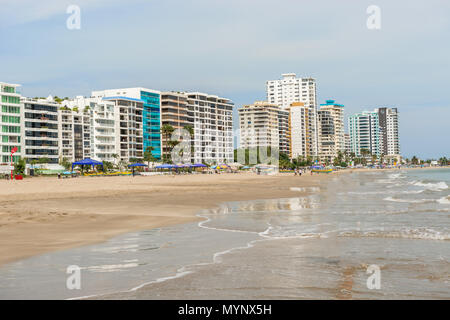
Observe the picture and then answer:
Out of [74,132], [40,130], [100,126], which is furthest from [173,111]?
[40,130]

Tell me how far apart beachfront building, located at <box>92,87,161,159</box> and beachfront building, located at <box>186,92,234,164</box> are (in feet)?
54.6

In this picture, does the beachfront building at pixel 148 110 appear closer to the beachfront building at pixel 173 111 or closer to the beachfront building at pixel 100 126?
the beachfront building at pixel 173 111

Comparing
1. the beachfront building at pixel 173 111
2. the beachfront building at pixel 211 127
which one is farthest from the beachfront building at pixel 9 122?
the beachfront building at pixel 211 127

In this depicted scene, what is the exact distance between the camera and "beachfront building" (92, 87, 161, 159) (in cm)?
14412

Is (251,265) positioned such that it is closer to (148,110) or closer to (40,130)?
(40,130)

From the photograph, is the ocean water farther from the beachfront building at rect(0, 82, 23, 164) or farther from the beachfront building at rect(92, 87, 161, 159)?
the beachfront building at rect(92, 87, 161, 159)

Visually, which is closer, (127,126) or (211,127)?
(127,126)

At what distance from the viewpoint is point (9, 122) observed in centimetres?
10038

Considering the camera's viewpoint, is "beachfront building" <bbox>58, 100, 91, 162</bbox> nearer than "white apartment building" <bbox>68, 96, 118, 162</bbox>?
Yes

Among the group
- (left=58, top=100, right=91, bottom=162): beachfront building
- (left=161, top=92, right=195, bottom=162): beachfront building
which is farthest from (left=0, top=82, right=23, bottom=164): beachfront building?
(left=161, top=92, right=195, bottom=162): beachfront building

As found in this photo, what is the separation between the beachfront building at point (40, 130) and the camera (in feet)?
345

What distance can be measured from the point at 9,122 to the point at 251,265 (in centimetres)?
10170

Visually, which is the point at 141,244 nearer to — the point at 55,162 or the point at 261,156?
the point at 55,162

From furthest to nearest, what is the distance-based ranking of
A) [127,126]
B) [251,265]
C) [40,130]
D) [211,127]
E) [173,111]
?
1. [211,127]
2. [173,111]
3. [127,126]
4. [40,130]
5. [251,265]
